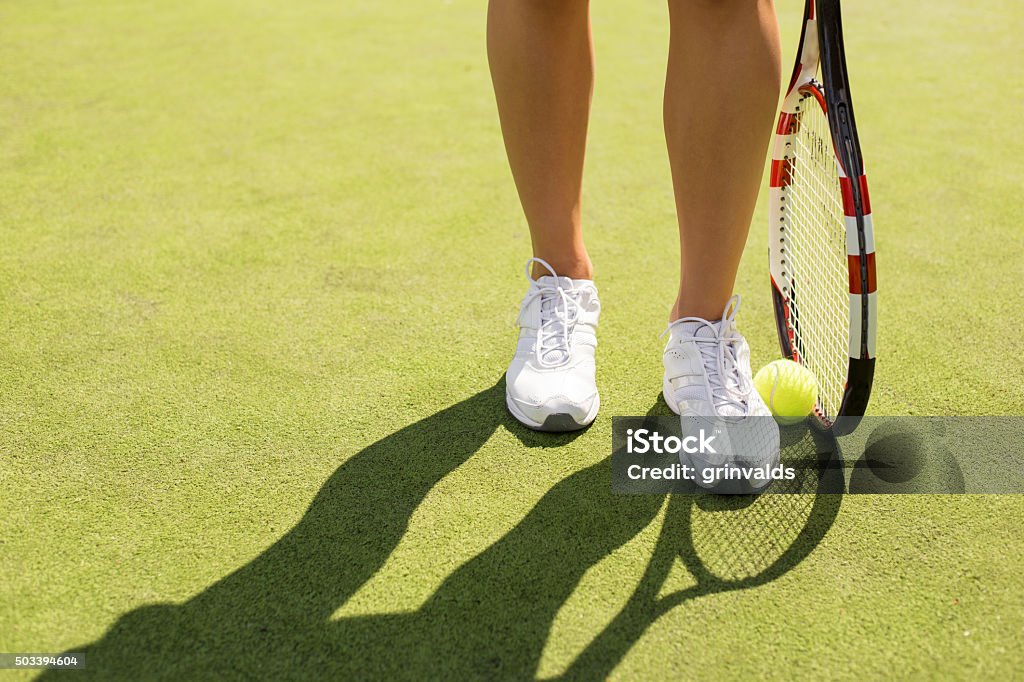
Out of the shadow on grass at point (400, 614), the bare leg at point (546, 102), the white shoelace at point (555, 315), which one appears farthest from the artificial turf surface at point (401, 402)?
the bare leg at point (546, 102)

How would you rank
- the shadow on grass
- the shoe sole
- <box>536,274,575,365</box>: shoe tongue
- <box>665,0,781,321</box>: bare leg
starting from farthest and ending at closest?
<box>536,274,575,365</box>: shoe tongue
the shoe sole
<box>665,0,781,321</box>: bare leg
the shadow on grass

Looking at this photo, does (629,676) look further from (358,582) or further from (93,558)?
(93,558)

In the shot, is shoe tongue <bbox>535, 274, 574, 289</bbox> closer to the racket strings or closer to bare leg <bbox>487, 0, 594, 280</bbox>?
bare leg <bbox>487, 0, 594, 280</bbox>

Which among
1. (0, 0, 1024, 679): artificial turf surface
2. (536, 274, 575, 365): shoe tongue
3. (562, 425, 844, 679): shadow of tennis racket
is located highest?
(536, 274, 575, 365): shoe tongue

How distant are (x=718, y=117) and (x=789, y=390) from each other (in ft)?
1.52

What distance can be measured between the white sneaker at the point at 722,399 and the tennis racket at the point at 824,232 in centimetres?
12

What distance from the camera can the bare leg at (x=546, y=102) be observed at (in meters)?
1.39

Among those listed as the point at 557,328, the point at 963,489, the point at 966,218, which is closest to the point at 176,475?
the point at 557,328

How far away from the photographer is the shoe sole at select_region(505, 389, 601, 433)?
1456 mm

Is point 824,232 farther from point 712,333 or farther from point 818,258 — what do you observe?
point 712,333

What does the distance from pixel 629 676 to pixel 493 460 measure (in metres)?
0.45

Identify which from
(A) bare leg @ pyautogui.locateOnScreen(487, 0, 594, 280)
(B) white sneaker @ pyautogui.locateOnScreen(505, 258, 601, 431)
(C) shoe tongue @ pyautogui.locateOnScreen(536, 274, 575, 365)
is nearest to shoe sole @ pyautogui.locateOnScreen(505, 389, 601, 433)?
(B) white sneaker @ pyautogui.locateOnScreen(505, 258, 601, 431)

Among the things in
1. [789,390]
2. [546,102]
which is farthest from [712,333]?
[546,102]

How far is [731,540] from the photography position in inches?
49.9
